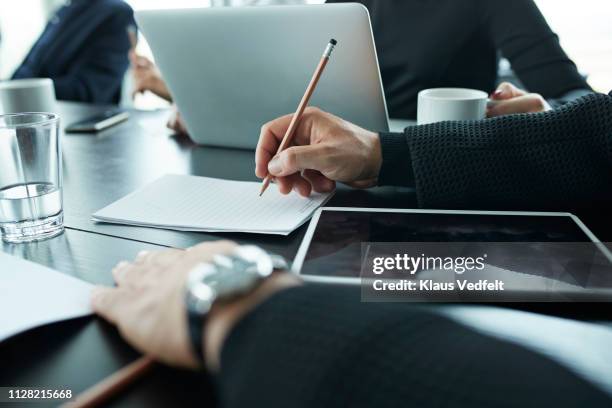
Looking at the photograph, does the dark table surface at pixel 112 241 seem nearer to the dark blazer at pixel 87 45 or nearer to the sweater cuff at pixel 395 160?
the sweater cuff at pixel 395 160

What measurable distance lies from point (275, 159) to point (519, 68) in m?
0.93

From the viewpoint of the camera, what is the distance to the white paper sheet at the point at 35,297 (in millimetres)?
439

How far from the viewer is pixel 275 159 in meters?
0.70

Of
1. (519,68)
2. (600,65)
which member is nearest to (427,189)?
(519,68)

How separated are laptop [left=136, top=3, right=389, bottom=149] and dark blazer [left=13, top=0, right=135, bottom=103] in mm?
1303

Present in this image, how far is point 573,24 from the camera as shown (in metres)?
2.35

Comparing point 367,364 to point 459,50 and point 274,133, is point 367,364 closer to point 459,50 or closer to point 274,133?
point 274,133

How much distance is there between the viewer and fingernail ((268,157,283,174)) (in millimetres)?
691

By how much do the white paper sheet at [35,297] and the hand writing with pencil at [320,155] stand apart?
307mm

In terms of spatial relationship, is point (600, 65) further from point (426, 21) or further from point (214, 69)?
point (214, 69)

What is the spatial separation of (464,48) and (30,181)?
1172 millimetres

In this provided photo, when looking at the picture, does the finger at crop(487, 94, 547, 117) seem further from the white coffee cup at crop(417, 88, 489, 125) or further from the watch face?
the watch face

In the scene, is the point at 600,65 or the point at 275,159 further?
the point at 600,65

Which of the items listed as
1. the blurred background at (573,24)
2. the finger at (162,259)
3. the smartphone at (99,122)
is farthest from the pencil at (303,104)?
the blurred background at (573,24)
